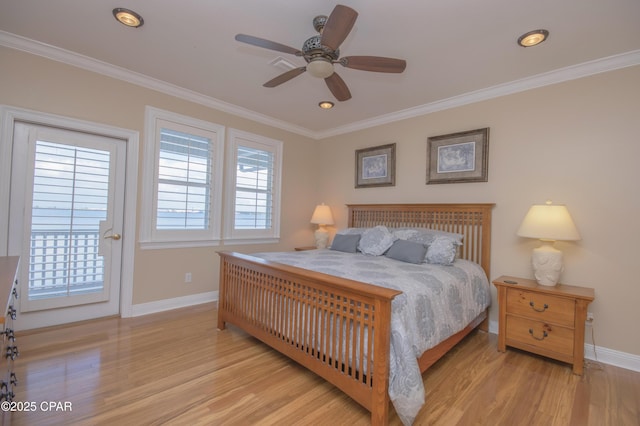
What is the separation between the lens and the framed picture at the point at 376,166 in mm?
4094

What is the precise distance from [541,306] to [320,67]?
2.69 m

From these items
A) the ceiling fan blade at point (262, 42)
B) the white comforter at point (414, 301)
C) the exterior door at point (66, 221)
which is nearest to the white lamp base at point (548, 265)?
the white comforter at point (414, 301)

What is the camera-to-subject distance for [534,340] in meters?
2.50

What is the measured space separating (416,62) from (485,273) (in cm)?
228

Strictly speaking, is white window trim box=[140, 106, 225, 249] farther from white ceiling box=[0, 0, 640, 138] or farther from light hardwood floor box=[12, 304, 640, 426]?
light hardwood floor box=[12, 304, 640, 426]

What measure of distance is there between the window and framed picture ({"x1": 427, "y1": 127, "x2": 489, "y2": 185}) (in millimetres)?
2297

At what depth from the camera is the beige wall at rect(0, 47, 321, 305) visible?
262 cm

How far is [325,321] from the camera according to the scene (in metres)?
1.95

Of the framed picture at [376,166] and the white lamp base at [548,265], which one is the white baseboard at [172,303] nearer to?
the framed picture at [376,166]

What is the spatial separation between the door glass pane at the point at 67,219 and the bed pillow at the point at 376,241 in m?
2.90

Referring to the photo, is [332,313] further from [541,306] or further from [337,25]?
[541,306]

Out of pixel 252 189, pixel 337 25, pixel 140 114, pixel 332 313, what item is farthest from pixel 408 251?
pixel 140 114

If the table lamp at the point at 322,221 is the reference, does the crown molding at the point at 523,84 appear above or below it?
above

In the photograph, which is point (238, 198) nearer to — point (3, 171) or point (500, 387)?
point (3, 171)
